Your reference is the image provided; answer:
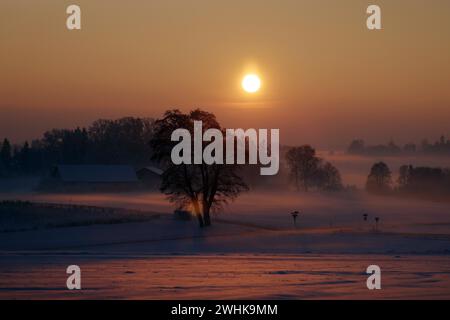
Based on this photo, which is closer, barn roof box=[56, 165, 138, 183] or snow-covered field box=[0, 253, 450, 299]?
snow-covered field box=[0, 253, 450, 299]

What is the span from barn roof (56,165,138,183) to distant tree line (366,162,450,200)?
34.4 meters

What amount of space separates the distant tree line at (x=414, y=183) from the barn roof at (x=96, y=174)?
34.4 m

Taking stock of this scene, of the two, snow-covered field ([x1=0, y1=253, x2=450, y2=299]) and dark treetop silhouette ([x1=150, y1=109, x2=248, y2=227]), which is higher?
dark treetop silhouette ([x1=150, y1=109, x2=248, y2=227])

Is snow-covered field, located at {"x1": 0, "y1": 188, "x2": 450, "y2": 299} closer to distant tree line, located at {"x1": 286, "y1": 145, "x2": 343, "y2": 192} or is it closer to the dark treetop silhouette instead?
the dark treetop silhouette

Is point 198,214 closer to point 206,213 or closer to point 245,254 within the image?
point 206,213

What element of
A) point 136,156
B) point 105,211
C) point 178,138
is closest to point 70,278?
point 178,138

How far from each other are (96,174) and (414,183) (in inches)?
1698

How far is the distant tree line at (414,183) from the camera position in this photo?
10050cm

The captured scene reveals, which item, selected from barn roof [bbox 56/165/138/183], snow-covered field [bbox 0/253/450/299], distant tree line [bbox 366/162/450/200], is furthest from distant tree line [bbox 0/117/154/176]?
snow-covered field [bbox 0/253/450/299]

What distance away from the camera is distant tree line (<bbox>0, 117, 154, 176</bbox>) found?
441ft

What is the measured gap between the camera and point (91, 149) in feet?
455

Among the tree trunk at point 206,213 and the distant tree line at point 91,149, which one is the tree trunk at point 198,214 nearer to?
the tree trunk at point 206,213

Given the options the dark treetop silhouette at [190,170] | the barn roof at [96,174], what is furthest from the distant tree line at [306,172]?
the dark treetop silhouette at [190,170]

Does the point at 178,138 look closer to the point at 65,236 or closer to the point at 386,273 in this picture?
the point at 65,236
